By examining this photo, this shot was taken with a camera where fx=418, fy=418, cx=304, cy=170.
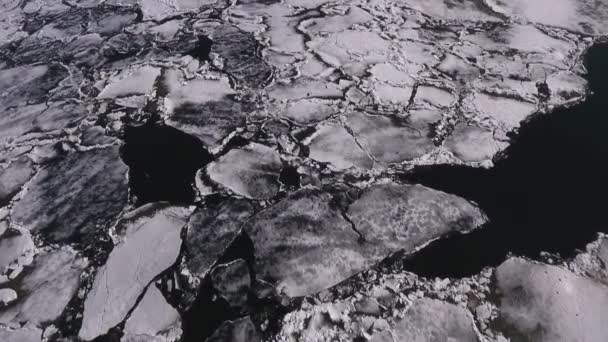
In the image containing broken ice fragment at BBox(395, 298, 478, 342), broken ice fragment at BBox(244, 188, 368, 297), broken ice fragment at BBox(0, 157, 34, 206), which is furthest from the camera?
broken ice fragment at BBox(0, 157, 34, 206)

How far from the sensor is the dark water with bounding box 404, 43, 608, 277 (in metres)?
1.37

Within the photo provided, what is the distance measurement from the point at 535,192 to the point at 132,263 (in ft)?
4.73

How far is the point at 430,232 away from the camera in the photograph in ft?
4.62

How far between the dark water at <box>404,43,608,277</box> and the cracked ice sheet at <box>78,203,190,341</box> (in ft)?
2.61

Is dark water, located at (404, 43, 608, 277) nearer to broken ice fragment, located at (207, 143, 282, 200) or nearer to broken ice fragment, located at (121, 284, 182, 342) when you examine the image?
broken ice fragment, located at (207, 143, 282, 200)

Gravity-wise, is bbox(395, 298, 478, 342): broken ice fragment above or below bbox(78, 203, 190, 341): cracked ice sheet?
above

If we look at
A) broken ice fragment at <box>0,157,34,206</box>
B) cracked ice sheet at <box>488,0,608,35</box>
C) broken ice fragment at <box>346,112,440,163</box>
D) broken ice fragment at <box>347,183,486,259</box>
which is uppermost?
cracked ice sheet at <box>488,0,608,35</box>

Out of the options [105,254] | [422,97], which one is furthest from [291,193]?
[422,97]

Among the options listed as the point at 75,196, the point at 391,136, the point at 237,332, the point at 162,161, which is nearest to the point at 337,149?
the point at 391,136

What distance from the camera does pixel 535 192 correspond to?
1.55 m

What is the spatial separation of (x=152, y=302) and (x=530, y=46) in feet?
7.42

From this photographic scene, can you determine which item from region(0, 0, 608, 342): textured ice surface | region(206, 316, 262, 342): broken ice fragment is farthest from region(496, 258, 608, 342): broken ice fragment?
region(206, 316, 262, 342): broken ice fragment

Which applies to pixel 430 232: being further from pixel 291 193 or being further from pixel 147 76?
pixel 147 76

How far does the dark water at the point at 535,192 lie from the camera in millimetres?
1371
